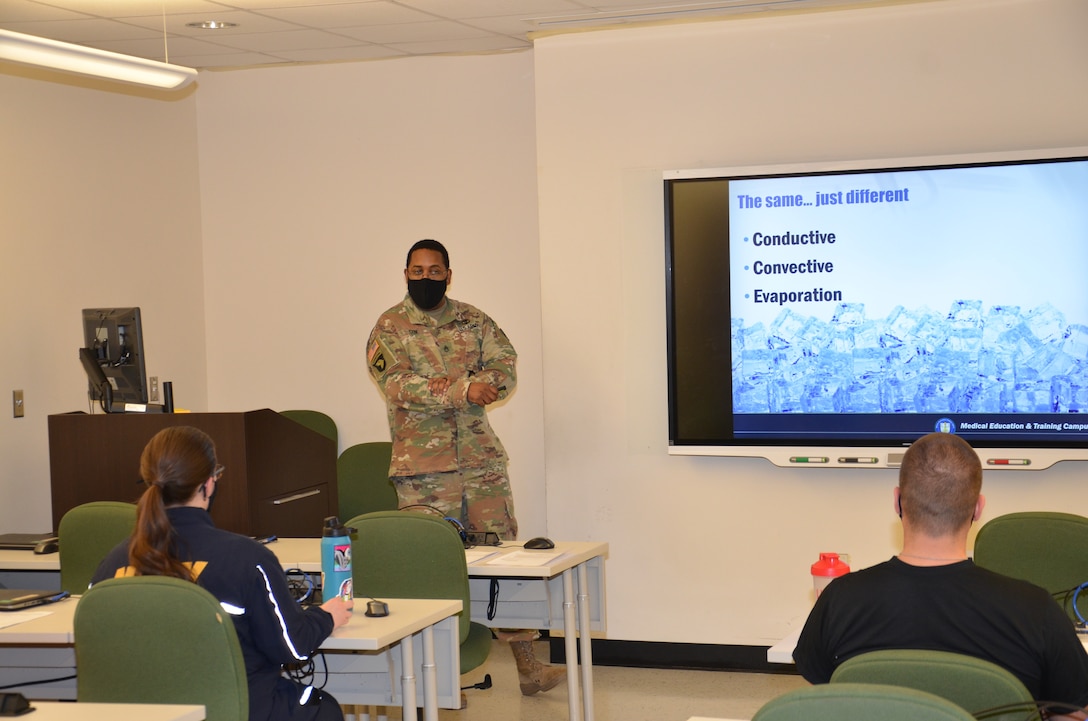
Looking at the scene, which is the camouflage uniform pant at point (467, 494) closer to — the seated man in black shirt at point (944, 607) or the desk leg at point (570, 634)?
the desk leg at point (570, 634)

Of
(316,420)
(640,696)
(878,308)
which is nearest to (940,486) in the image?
(878,308)

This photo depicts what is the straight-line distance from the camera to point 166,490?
2803 mm

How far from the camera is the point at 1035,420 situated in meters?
4.75

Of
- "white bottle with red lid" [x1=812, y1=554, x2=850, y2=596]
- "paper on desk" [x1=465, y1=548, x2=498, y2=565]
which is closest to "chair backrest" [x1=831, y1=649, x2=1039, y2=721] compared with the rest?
"white bottle with red lid" [x1=812, y1=554, x2=850, y2=596]

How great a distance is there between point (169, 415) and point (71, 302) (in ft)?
5.39

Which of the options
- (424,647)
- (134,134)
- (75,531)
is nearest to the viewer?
(424,647)

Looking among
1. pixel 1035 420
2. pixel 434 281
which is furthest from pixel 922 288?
pixel 434 281

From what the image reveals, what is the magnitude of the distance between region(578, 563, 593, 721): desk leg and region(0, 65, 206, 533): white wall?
2.99m

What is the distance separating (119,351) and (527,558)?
2.16 m

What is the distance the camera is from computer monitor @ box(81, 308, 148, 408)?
4.73 metres

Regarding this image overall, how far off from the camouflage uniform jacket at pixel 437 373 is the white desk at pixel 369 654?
138 cm

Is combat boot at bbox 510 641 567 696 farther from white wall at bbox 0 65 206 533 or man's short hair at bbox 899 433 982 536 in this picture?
man's short hair at bbox 899 433 982 536

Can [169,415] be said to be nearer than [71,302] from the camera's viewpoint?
Yes

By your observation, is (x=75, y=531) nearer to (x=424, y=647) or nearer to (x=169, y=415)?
(x=169, y=415)
